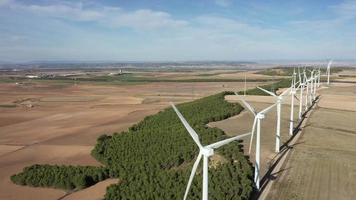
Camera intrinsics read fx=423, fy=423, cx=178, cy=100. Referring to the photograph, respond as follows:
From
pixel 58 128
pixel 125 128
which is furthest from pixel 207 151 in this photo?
pixel 58 128

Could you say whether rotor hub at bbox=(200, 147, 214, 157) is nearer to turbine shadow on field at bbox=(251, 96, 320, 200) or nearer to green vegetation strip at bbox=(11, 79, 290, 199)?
green vegetation strip at bbox=(11, 79, 290, 199)

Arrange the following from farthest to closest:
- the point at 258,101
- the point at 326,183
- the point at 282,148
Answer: the point at 258,101 → the point at 282,148 → the point at 326,183

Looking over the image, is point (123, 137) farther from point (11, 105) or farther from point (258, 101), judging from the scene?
point (11, 105)

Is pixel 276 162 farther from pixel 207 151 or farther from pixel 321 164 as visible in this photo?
pixel 207 151

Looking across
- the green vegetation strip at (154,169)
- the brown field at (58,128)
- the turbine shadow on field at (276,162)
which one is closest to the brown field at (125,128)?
the brown field at (58,128)

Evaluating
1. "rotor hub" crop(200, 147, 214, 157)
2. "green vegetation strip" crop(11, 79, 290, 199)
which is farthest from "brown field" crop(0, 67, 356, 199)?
"rotor hub" crop(200, 147, 214, 157)

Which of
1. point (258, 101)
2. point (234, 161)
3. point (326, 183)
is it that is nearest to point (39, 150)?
point (234, 161)
